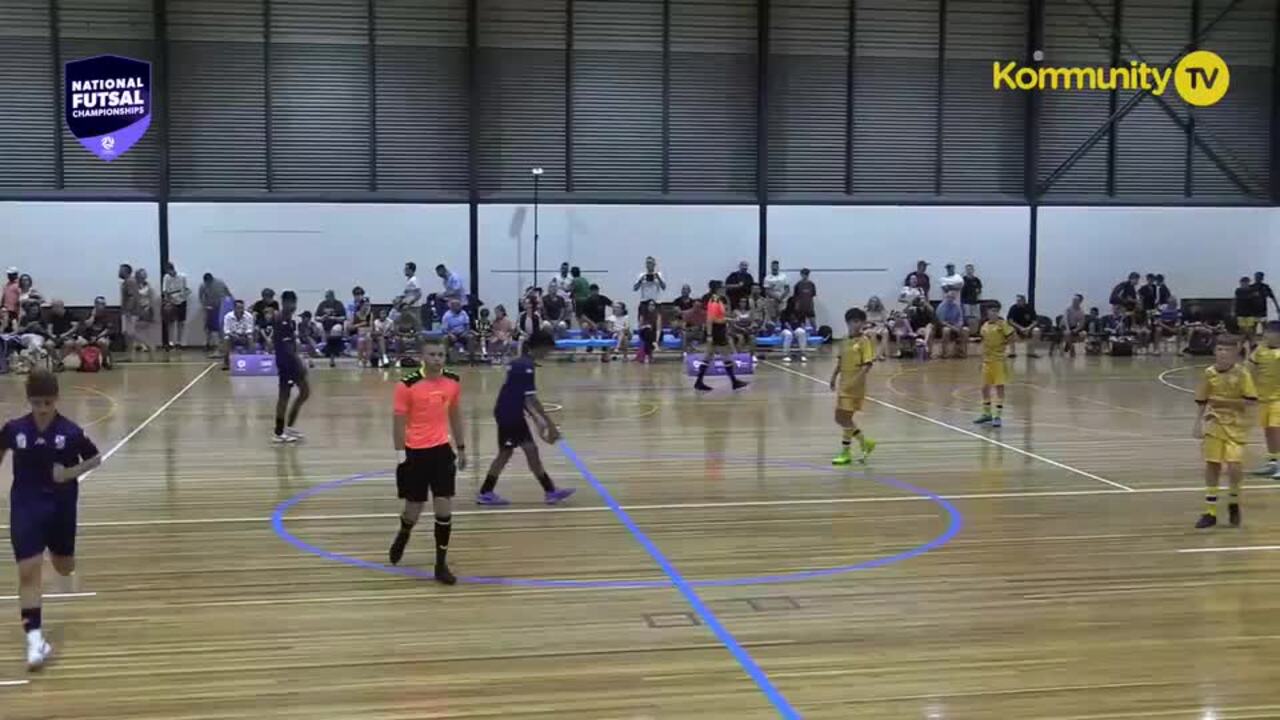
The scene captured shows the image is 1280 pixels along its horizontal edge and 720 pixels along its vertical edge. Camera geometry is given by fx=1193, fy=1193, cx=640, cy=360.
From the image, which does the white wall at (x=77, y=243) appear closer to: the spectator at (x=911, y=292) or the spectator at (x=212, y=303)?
the spectator at (x=212, y=303)

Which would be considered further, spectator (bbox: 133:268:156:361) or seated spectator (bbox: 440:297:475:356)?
spectator (bbox: 133:268:156:361)

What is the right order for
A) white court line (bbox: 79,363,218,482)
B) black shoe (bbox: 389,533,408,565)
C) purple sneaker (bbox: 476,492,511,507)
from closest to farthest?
black shoe (bbox: 389,533,408,565)
purple sneaker (bbox: 476,492,511,507)
white court line (bbox: 79,363,218,482)

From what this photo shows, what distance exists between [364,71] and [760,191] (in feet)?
31.2

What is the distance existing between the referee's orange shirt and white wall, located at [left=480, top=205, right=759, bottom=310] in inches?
774

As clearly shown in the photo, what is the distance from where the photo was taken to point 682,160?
92.5 feet

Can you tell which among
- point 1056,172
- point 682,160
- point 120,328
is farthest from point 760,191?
point 120,328

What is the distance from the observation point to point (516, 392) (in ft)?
33.6

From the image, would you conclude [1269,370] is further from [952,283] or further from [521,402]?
[952,283]

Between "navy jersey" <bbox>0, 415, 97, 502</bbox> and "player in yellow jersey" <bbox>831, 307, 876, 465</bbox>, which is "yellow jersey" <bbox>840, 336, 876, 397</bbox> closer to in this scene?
"player in yellow jersey" <bbox>831, 307, 876, 465</bbox>

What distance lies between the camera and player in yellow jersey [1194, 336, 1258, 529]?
9453mm

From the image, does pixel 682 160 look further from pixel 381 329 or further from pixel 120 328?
pixel 120 328

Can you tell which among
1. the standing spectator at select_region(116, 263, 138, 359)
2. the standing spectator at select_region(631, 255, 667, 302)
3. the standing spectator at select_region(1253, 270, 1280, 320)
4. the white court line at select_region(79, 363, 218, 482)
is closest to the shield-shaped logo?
the standing spectator at select_region(116, 263, 138, 359)

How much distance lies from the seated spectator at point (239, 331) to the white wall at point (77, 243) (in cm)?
378

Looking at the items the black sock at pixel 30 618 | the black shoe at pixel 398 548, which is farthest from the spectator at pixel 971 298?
the black sock at pixel 30 618
